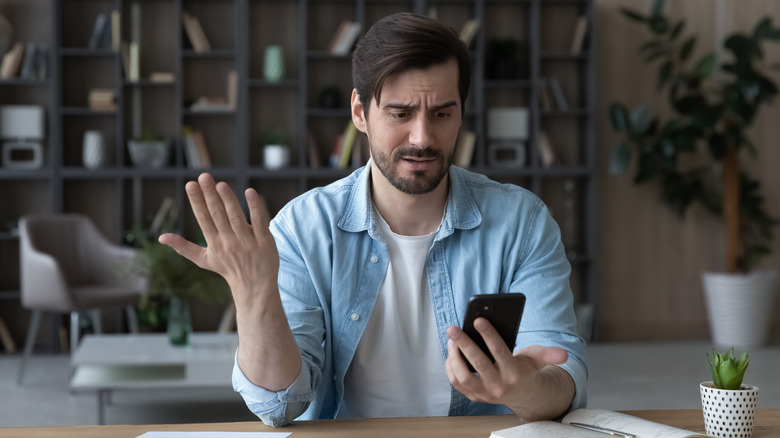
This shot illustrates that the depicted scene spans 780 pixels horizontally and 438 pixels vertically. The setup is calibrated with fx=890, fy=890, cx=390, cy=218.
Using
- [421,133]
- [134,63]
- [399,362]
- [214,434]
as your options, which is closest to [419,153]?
[421,133]

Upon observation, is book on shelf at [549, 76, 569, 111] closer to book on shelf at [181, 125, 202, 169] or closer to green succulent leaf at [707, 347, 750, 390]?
book on shelf at [181, 125, 202, 169]

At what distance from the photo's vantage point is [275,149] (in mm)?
5719

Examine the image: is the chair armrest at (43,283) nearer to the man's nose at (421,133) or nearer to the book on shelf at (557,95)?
the book on shelf at (557,95)

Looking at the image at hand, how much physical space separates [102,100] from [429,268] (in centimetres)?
443

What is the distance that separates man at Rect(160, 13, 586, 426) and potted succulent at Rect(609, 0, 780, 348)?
163 inches

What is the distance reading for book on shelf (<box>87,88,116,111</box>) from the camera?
5621 mm

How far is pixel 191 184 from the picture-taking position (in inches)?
49.4

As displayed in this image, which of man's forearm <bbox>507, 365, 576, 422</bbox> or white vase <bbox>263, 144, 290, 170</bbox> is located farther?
white vase <bbox>263, 144, 290, 170</bbox>

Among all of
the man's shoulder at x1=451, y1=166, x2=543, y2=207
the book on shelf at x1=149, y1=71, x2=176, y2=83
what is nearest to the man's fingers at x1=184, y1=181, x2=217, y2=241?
the man's shoulder at x1=451, y1=166, x2=543, y2=207

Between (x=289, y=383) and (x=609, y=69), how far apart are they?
16.9 feet

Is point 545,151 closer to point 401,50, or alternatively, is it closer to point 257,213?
point 401,50

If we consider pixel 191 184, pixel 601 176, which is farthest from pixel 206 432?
pixel 601 176

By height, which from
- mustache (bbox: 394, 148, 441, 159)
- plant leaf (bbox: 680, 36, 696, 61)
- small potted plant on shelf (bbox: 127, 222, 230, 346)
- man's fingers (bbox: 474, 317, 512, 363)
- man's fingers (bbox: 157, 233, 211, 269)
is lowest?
small potted plant on shelf (bbox: 127, 222, 230, 346)

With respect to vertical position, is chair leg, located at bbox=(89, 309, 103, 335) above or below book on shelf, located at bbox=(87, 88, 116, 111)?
below
